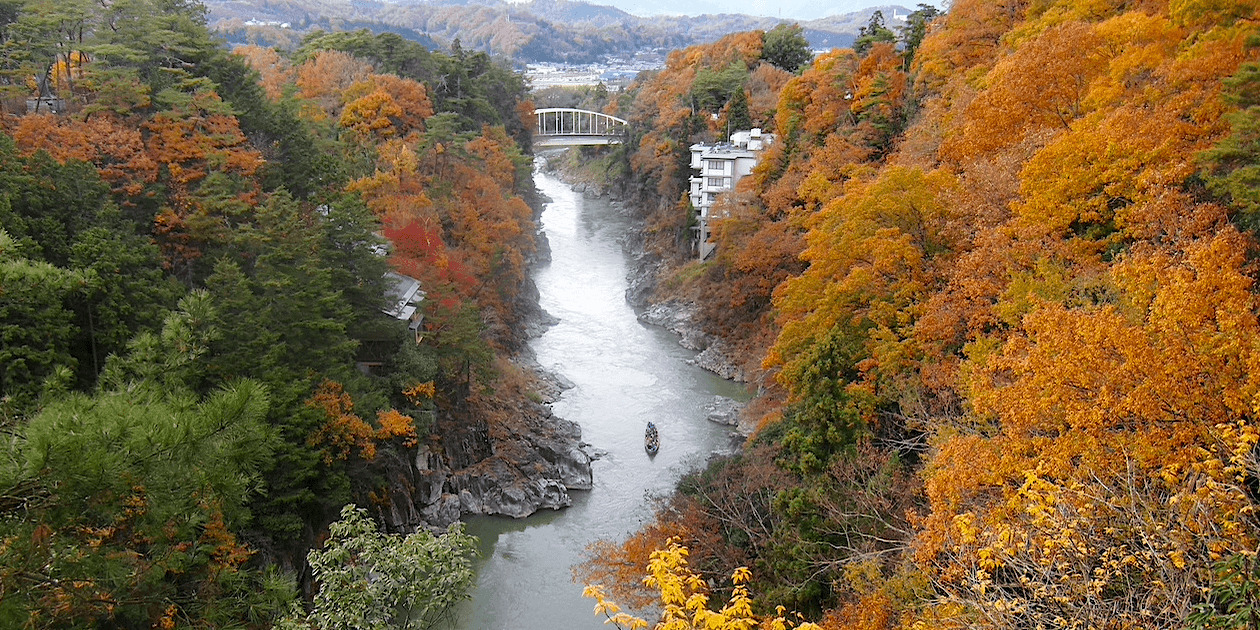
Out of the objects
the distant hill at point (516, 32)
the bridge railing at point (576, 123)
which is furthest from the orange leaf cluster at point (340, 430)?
the distant hill at point (516, 32)

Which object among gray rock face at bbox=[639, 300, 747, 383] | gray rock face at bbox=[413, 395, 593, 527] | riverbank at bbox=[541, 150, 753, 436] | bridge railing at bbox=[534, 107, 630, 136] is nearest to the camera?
gray rock face at bbox=[413, 395, 593, 527]

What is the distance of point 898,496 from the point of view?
12094 millimetres

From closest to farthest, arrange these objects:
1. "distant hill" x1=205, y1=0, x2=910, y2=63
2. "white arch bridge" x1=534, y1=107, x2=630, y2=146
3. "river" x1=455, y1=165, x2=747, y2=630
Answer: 1. "river" x1=455, y1=165, x2=747, y2=630
2. "white arch bridge" x1=534, y1=107, x2=630, y2=146
3. "distant hill" x1=205, y1=0, x2=910, y2=63

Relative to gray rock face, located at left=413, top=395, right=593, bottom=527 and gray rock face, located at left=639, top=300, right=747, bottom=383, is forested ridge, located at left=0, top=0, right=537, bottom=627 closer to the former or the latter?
gray rock face, located at left=413, top=395, right=593, bottom=527

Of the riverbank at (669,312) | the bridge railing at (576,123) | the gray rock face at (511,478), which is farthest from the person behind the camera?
the bridge railing at (576,123)

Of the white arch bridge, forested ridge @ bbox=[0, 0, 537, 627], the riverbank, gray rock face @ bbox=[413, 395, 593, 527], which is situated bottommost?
the riverbank

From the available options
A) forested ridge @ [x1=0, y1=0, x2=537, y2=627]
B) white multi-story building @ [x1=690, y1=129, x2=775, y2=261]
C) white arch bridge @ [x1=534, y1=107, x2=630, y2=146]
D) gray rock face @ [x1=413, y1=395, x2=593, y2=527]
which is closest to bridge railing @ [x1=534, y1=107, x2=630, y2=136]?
white arch bridge @ [x1=534, y1=107, x2=630, y2=146]

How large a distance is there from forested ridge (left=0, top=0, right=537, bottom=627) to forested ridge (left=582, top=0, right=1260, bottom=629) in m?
3.87

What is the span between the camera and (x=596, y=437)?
22.7 meters

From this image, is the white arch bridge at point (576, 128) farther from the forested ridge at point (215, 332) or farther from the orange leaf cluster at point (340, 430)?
the orange leaf cluster at point (340, 430)

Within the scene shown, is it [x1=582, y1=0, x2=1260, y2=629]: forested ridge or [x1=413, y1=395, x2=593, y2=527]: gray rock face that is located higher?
[x1=582, y1=0, x2=1260, y2=629]: forested ridge

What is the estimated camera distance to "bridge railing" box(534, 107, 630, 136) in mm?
59834

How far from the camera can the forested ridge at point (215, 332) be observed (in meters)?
6.41

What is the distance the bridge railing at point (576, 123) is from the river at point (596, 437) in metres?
21.3
